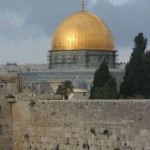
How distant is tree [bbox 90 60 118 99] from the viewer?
98.7ft

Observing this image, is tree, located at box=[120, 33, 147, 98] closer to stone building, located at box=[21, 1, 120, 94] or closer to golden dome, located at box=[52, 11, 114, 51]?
stone building, located at box=[21, 1, 120, 94]

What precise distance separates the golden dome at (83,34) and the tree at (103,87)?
1391 cm

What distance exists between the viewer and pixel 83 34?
5112 cm

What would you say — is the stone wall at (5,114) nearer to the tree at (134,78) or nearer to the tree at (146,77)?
the tree at (146,77)

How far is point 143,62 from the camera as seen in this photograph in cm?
3384

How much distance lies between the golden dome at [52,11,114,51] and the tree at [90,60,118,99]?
548 inches

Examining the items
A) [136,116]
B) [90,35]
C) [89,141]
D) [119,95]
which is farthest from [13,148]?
[90,35]

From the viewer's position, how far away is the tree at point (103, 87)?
30094 mm

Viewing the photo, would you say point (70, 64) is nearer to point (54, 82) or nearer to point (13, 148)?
point (54, 82)

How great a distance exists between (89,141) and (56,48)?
30.8 meters

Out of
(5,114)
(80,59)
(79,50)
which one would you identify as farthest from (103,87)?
(80,59)

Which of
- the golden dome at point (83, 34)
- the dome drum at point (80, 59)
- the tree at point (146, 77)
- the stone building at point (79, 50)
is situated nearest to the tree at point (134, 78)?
the tree at point (146, 77)

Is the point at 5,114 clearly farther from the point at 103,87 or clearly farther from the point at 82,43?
the point at 82,43

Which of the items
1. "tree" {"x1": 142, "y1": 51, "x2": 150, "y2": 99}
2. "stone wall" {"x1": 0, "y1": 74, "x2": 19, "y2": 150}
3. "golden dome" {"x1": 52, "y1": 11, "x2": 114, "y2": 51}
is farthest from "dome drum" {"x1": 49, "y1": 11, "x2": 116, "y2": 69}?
"stone wall" {"x1": 0, "y1": 74, "x2": 19, "y2": 150}
